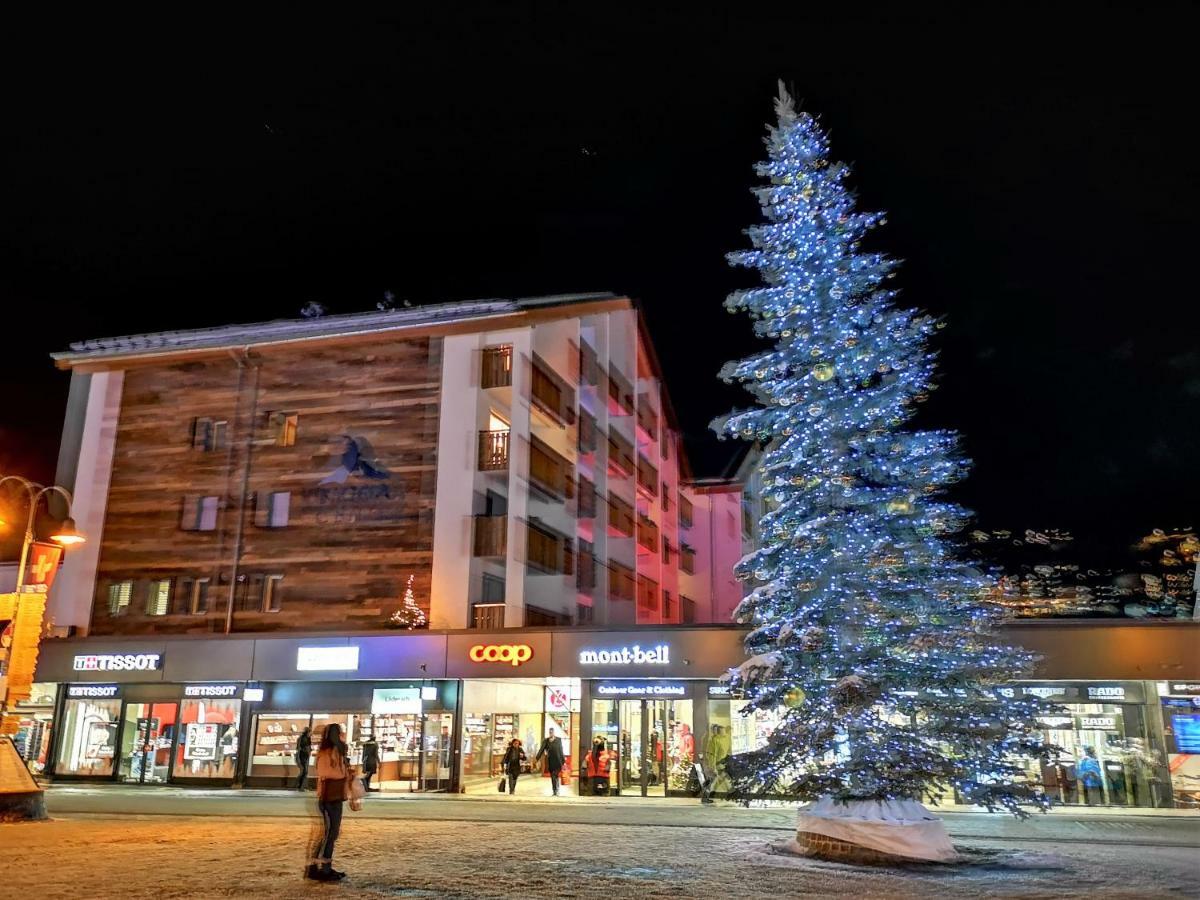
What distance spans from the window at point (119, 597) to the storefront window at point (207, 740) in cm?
454

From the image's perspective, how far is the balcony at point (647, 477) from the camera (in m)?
42.5

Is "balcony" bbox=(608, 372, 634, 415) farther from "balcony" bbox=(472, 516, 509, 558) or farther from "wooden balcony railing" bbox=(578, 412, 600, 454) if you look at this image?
"balcony" bbox=(472, 516, 509, 558)

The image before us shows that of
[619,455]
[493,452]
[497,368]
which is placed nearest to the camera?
[493,452]

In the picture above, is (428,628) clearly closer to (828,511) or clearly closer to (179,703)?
(179,703)

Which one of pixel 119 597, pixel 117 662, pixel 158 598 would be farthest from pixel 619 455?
pixel 117 662

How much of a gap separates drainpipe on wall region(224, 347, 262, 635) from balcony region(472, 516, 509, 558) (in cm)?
795

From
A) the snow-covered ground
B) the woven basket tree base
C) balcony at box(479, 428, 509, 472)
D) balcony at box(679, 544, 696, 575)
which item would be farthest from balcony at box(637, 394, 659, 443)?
the woven basket tree base

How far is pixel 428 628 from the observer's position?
90.6 feet

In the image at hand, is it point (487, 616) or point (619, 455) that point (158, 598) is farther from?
point (619, 455)

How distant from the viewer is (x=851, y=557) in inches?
576

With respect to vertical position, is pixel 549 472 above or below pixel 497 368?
below

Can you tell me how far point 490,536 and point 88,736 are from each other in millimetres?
14108

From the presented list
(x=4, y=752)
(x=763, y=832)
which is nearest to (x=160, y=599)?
(x=4, y=752)

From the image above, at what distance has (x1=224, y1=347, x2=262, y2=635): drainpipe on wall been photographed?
30047mm
